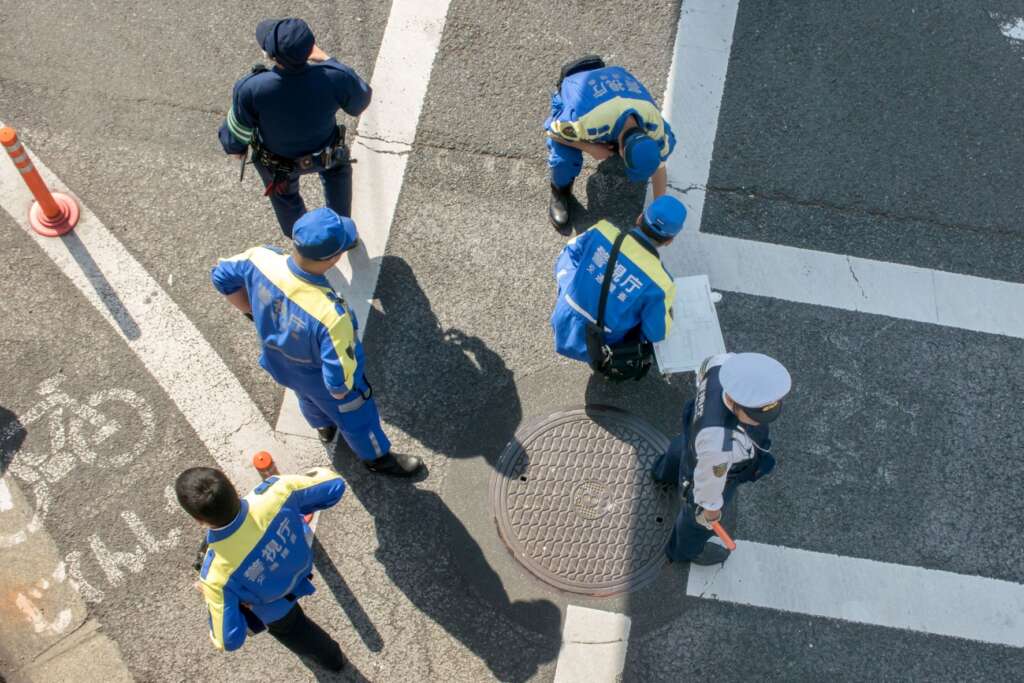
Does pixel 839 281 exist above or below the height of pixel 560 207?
below

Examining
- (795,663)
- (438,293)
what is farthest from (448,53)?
(795,663)

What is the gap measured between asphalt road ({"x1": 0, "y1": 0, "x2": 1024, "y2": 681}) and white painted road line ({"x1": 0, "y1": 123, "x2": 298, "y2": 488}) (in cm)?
8

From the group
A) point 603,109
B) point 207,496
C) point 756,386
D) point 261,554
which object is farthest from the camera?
point 603,109

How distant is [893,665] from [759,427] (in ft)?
6.45

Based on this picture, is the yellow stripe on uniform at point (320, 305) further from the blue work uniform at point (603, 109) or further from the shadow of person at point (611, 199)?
the shadow of person at point (611, 199)

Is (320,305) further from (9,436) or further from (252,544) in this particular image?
(9,436)

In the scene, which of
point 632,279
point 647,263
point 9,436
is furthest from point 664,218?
→ point 9,436

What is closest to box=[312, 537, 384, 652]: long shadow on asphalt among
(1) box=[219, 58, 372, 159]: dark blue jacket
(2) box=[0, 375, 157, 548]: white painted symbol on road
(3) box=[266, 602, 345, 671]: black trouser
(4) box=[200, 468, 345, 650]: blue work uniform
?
(3) box=[266, 602, 345, 671]: black trouser

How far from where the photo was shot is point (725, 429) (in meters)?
3.80

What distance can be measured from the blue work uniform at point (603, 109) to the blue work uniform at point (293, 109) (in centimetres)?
120

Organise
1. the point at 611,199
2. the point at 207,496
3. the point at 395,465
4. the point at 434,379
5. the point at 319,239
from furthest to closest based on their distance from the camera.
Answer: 1. the point at 611,199
2. the point at 434,379
3. the point at 395,465
4. the point at 319,239
5. the point at 207,496

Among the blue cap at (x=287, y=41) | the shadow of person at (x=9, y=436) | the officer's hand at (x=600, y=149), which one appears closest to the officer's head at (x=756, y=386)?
the officer's hand at (x=600, y=149)

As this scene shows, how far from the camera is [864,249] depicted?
18.9 feet

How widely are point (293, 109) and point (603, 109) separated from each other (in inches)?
69.6
